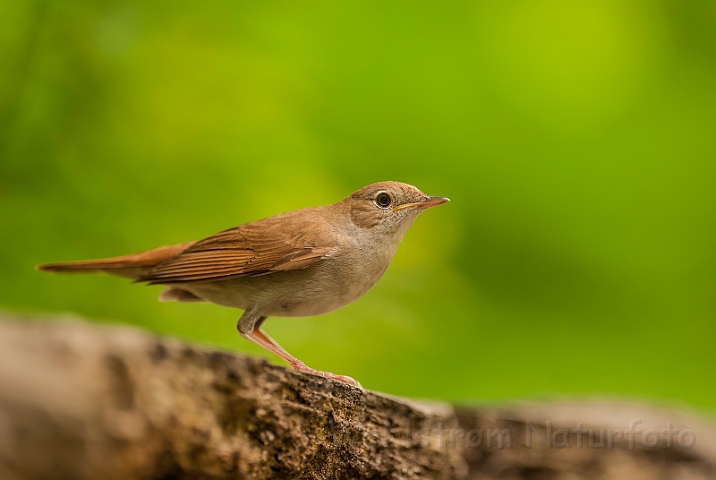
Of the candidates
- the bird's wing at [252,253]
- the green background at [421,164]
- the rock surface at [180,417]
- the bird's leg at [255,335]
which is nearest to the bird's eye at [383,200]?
the bird's wing at [252,253]

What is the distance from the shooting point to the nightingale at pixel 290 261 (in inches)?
94.3

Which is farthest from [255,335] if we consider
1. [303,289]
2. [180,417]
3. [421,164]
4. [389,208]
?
[421,164]

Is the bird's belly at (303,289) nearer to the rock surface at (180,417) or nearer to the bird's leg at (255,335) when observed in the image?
the bird's leg at (255,335)

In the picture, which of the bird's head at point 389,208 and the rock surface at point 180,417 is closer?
the rock surface at point 180,417

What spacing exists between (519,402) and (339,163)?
6.53 feet

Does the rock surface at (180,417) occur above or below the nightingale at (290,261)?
below

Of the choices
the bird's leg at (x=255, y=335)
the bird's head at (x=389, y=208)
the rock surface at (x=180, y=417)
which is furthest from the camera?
the bird's head at (x=389, y=208)

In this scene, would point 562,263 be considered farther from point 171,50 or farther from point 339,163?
point 171,50

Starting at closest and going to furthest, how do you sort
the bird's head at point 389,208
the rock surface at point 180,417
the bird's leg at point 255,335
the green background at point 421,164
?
the rock surface at point 180,417
the bird's leg at point 255,335
the bird's head at point 389,208
the green background at point 421,164

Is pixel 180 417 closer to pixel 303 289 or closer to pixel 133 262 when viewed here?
pixel 303 289

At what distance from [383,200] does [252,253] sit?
544 millimetres

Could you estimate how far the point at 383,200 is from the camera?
258 cm

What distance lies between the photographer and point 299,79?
394 cm

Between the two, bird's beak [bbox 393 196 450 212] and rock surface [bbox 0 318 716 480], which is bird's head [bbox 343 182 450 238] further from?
rock surface [bbox 0 318 716 480]
